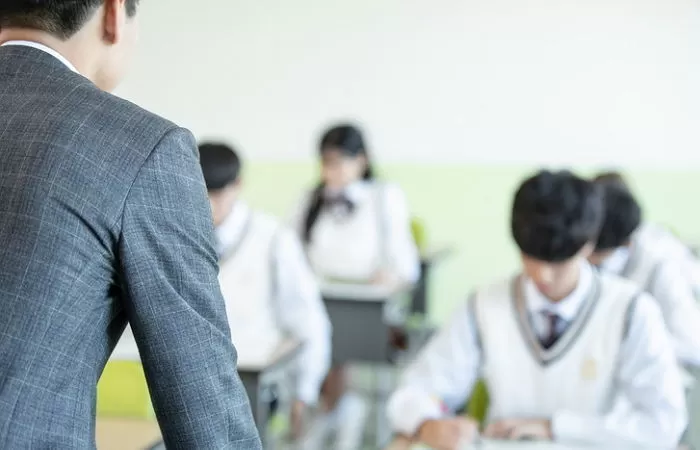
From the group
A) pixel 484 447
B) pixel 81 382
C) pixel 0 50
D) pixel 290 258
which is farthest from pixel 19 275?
pixel 290 258

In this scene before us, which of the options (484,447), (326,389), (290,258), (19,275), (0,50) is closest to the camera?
(19,275)

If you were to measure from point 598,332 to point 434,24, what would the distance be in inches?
155

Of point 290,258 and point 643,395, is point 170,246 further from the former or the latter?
point 290,258

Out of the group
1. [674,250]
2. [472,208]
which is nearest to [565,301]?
[674,250]

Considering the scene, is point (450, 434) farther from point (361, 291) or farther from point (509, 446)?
point (361, 291)

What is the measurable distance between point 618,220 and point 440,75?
128 inches

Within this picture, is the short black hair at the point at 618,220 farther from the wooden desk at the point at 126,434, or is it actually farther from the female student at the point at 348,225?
the female student at the point at 348,225

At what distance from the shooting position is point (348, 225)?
480cm

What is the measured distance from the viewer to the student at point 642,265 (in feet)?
8.91

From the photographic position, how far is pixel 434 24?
Result: 5.79 meters

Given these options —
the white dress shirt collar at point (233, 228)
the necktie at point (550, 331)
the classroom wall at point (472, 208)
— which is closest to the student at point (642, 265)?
the necktie at point (550, 331)

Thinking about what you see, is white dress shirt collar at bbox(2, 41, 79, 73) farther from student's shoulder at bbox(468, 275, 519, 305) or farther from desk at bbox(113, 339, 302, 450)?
student's shoulder at bbox(468, 275, 519, 305)

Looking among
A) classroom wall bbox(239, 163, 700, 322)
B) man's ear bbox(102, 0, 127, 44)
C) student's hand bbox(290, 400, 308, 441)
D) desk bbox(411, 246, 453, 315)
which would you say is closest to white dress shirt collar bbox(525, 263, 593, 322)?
man's ear bbox(102, 0, 127, 44)

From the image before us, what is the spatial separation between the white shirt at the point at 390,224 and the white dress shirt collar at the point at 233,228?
4.80 feet
